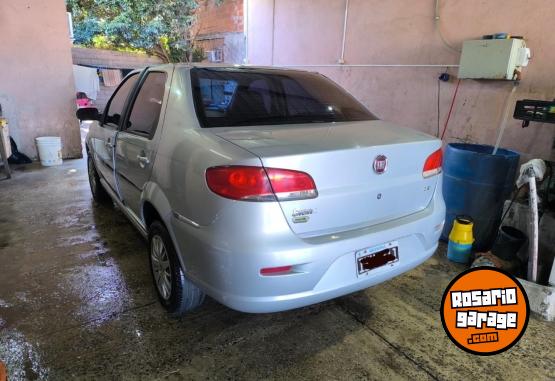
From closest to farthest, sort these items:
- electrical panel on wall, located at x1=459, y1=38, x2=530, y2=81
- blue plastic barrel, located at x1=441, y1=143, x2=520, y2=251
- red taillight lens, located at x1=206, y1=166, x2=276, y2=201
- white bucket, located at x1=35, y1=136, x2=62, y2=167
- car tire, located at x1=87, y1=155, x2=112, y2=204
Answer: red taillight lens, located at x1=206, y1=166, x2=276, y2=201, blue plastic barrel, located at x1=441, y1=143, x2=520, y2=251, electrical panel on wall, located at x1=459, y1=38, x2=530, y2=81, car tire, located at x1=87, y1=155, x2=112, y2=204, white bucket, located at x1=35, y1=136, x2=62, y2=167

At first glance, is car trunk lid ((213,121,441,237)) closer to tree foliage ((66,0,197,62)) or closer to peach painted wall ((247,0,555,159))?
peach painted wall ((247,0,555,159))

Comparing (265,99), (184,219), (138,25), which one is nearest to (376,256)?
(184,219)

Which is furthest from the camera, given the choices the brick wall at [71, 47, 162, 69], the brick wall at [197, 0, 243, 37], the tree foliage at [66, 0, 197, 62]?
the tree foliage at [66, 0, 197, 62]

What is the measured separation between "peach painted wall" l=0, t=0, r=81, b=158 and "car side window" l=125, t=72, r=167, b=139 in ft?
13.9

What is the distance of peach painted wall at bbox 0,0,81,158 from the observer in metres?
5.48

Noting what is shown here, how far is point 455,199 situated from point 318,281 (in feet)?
6.87

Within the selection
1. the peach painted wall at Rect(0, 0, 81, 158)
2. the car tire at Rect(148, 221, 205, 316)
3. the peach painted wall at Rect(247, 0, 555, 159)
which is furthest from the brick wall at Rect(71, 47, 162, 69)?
the car tire at Rect(148, 221, 205, 316)

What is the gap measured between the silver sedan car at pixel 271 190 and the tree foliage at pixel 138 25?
1030 centimetres

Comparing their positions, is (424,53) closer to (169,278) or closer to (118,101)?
(118,101)

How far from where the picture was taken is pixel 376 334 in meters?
2.07

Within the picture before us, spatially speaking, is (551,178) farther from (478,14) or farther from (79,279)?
(79,279)

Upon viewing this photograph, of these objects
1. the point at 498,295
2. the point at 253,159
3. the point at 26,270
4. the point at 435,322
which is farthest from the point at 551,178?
the point at 26,270

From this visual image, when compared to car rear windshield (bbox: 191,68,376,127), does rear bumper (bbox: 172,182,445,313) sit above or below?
below

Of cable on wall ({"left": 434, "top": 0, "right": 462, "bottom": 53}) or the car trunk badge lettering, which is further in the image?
cable on wall ({"left": 434, "top": 0, "right": 462, "bottom": 53})
